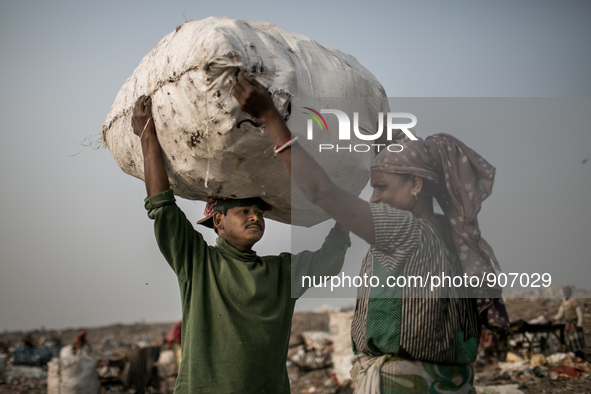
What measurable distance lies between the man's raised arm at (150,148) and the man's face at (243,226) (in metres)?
0.37

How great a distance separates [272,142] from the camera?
61.8 inches

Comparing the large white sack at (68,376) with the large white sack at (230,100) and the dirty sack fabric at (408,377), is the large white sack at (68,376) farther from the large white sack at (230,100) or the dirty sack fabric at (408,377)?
the dirty sack fabric at (408,377)

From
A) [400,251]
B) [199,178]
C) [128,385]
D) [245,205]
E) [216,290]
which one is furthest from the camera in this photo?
[128,385]

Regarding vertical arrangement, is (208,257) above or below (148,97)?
below

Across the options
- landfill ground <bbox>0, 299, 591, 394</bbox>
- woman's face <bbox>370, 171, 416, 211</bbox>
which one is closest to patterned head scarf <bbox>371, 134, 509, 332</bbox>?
woman's face <bbox>370, 171, 416, 211</bbox>

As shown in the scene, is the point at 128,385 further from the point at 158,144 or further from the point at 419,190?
Result: the point at 419,190

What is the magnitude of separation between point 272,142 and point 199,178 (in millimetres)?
384

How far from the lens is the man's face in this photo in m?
2.00

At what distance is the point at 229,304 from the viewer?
74.4 inches

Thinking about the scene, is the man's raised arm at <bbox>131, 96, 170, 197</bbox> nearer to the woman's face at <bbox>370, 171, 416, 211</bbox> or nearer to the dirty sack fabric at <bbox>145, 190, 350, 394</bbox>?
the dirty sack fabric at <bbox>145, 190, 350, 394</bbox>

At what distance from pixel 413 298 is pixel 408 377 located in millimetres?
261

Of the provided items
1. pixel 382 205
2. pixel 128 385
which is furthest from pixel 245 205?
pixel 128 385

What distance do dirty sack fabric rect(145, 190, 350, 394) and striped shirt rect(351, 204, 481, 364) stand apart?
20.0 inches

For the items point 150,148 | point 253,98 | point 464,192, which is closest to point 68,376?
point 150,148
